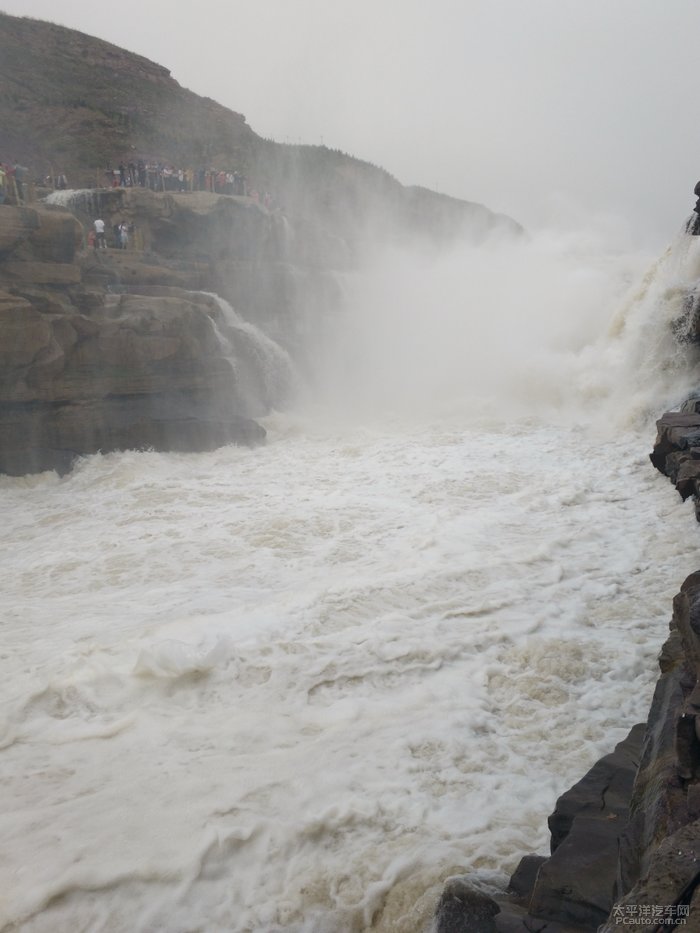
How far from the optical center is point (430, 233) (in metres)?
32.4

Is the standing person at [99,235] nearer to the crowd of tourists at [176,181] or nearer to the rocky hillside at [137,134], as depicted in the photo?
the crowd of tourists at [176,181]

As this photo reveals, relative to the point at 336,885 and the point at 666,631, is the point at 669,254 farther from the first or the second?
the point at 336,885

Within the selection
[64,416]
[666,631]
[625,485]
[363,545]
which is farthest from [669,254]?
[64,416]

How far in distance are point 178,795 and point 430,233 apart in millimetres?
31693

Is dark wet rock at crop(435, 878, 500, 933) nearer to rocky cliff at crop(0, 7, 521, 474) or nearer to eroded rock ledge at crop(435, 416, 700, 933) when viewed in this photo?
eroded rock ledge at crop(435, 416, 700, 933)

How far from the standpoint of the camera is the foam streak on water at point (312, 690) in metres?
3.24

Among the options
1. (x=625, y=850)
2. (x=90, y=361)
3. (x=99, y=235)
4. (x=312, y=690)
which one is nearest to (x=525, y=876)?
(x=625, y=850)

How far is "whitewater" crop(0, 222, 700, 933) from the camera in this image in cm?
327

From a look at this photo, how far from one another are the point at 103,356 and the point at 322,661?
27.2ft

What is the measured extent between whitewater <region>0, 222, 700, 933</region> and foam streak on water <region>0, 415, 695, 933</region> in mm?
17

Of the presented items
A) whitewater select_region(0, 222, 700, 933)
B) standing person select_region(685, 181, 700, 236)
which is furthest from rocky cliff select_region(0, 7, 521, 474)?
standing person select_region(685, 181, 700, 236)

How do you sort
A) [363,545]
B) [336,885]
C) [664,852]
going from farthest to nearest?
[363,545]
[336,885]
[664,852]

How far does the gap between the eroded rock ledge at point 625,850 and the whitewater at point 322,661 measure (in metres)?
0.25

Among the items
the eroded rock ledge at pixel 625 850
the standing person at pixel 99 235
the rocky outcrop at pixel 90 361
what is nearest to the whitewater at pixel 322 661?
the eroded rock ledge at pixel 625 850
